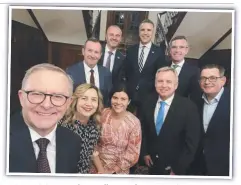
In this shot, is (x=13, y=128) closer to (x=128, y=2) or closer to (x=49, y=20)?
(x=49, y=20)

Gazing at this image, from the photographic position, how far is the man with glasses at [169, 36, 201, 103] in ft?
6.42

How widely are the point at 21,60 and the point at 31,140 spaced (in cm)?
39

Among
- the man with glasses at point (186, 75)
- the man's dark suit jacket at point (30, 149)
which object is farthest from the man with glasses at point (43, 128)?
the man with glasses at point (186, 75)

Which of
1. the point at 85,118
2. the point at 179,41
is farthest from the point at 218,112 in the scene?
the point at 85,118

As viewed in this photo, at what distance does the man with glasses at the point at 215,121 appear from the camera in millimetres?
1951

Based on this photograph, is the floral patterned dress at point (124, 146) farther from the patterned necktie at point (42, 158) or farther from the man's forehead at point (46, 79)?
the man's forehead at point (46, 79)

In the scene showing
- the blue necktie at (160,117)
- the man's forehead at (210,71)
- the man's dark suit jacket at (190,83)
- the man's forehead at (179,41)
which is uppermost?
the man's forehead at (179,41)

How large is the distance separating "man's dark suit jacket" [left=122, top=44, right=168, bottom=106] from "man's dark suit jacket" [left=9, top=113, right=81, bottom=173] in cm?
36

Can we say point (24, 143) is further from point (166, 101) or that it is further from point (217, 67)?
point (217, 67)

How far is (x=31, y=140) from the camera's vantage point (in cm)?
195

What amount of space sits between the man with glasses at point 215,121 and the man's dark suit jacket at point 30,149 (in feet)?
1.93

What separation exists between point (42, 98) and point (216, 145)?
866 mm

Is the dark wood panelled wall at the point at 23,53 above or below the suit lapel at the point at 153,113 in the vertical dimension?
above

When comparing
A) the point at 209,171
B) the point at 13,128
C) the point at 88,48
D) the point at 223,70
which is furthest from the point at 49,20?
the point at 209,171
